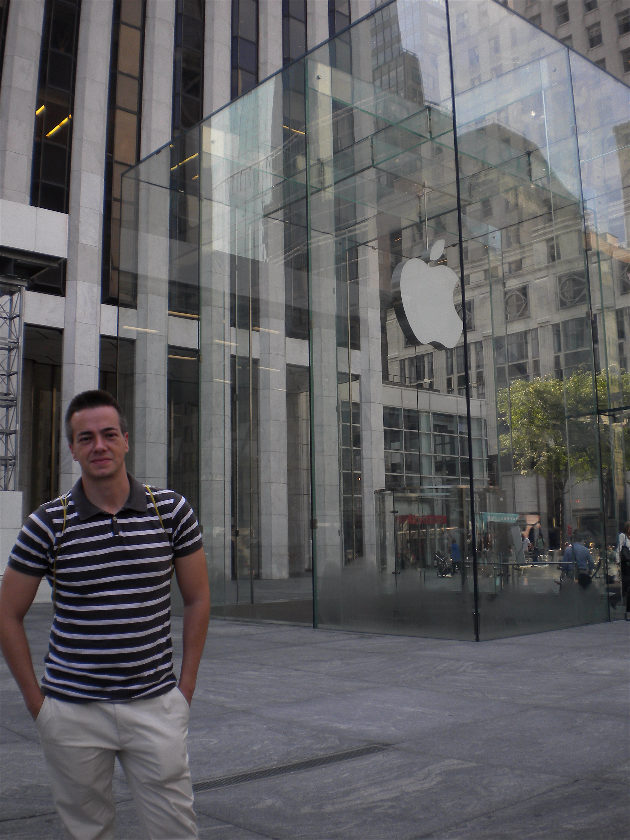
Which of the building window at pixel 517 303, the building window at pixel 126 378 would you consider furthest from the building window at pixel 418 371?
the building window at pixel 126 378

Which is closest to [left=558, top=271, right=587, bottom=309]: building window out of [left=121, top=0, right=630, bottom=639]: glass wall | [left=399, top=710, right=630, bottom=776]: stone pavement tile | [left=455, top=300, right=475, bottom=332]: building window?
[left=121, top=0, right=630, bottom=639]: glass wall

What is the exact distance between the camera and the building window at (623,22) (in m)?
65.3

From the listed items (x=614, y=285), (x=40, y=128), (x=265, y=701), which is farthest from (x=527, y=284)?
(x=40, y=128)

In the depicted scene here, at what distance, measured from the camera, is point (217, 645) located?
11398 millimetres

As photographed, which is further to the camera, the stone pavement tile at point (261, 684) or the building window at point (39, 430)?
the building window at point (39, 430)

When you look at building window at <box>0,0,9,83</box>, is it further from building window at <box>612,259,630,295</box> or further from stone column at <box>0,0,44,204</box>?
building window at <box>612,259,630,295</box>

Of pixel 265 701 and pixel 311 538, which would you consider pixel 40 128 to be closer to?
pixel 311 538

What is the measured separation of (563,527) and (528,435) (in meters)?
1.61

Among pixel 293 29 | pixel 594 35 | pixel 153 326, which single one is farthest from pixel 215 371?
pixel 594 35

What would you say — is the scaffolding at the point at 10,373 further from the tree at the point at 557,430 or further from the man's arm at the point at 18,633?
the man's arm at the point at 18,633

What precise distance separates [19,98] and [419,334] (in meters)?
18.8

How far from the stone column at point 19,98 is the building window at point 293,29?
35.3ft

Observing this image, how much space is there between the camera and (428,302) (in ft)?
40.5

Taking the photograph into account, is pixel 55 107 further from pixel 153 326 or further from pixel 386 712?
pixel 386 712
